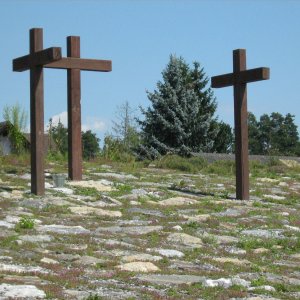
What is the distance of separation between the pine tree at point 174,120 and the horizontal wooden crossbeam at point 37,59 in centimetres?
2424

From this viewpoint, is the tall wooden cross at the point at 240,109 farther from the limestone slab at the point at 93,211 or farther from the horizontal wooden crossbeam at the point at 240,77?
the limestone slab at the point at 93,211

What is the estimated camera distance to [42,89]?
509 inches

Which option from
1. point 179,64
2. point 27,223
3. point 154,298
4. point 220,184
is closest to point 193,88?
point 179,64

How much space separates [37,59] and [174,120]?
86.2 ft

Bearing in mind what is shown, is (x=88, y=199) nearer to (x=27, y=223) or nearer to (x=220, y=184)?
(x=27, y=223)

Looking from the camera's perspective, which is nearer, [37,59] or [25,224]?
[25,224]

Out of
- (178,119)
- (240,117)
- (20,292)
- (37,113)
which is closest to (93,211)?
(37,113)

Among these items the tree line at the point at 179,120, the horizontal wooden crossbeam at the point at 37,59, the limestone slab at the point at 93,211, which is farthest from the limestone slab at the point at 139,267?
the tree line at the point at 179,120

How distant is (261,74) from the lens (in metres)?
14.2

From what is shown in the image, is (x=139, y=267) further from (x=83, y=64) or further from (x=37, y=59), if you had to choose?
(x=83, y=64)

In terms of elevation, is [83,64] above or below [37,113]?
above

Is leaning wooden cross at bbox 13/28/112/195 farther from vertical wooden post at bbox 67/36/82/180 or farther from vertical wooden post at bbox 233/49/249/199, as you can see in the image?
vertical wooden post at bbox 233/49/249/199

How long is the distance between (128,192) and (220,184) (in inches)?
140

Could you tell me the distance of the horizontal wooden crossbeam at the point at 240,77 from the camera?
46.7 ft
